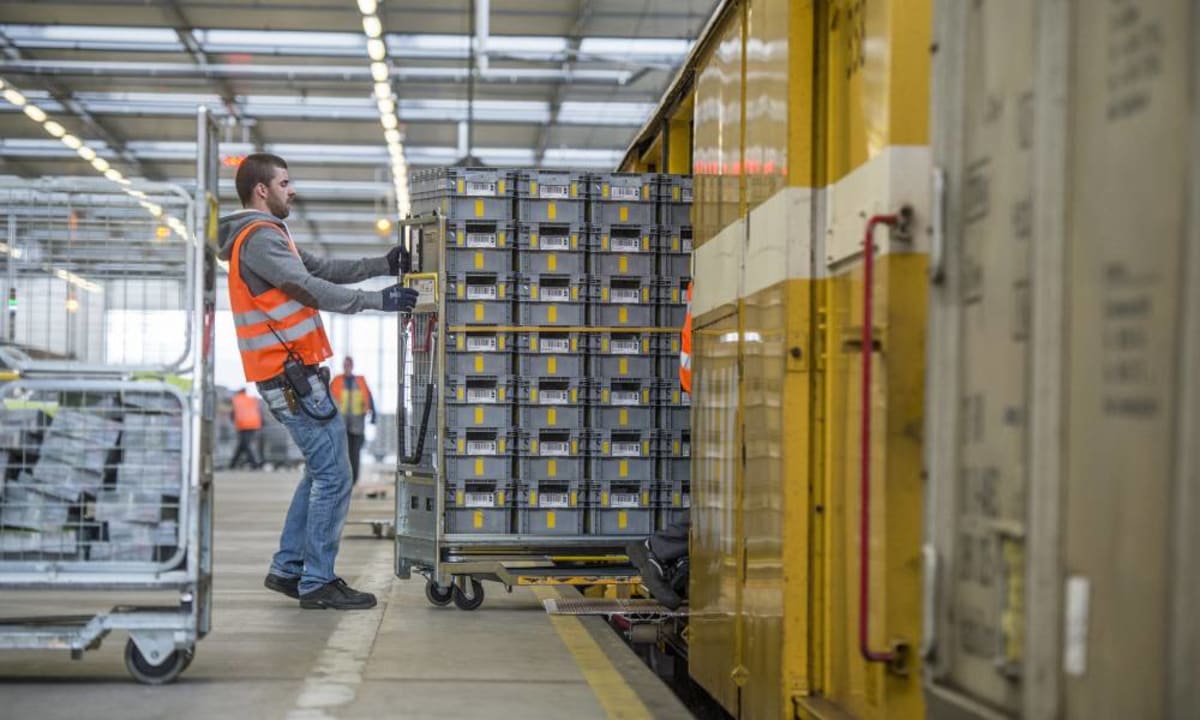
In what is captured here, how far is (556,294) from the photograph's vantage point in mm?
9453

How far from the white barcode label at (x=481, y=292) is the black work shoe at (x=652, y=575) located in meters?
1.77

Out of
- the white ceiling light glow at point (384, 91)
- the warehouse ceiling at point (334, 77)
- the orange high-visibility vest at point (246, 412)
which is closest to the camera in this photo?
the white ceiling light glow at point (384, 91)

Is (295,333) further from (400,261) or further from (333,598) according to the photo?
(333,598)

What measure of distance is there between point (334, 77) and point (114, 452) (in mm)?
16903

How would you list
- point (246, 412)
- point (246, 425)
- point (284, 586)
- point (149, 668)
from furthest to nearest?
point (246, 425) < point (246, 412) < point (284, 586) < point (149, 668)

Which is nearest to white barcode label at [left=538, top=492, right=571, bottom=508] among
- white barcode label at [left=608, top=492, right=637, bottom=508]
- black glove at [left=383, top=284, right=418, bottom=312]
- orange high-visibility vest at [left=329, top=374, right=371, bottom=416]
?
white barcode label at [left=608, top=492, right=637, bottom=508]

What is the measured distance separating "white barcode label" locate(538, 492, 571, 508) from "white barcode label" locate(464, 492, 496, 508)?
29 cm

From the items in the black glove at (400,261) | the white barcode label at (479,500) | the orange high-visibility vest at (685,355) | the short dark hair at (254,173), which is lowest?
the white barcode label at (479,500)

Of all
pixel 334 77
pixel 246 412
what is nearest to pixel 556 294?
pixel 334 77

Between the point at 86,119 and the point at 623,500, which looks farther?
the point at 86,119

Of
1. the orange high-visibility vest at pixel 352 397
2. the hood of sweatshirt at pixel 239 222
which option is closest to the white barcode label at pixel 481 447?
the hood of sweatshirt at pixel 239 222

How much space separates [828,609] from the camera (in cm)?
532

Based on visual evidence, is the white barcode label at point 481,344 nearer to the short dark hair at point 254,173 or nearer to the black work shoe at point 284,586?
the short dark hair at point 254,173

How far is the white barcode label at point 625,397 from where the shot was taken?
9.52 meters
